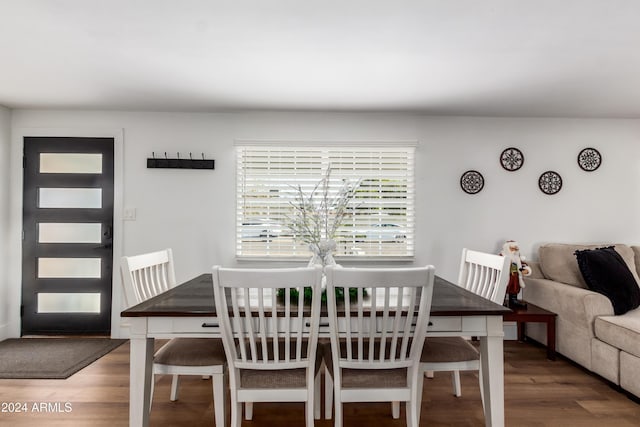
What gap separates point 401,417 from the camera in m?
2.42

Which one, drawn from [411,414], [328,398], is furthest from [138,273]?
[411,414]

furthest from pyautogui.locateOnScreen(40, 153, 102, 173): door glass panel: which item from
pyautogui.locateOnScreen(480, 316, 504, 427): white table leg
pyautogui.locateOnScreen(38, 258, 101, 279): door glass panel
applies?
pyautogui.locateOnScreen(480, 316, 504, 427): white table leg

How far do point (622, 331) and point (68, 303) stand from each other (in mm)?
4592

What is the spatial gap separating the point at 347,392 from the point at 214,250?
250cm

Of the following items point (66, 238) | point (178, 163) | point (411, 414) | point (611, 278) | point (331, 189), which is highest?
point (178, 163)

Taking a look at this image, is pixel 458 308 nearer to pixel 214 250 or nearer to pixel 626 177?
pixel 214 250

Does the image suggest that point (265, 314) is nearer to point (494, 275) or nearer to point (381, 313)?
point (381, 313)

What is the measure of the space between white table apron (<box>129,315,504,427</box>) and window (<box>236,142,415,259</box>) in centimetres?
213

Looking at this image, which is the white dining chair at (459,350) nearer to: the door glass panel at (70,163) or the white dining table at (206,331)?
the white dining table at (206,331)

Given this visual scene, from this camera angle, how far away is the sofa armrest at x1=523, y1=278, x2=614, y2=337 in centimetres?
302

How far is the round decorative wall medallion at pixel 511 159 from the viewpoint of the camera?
409 centimetres

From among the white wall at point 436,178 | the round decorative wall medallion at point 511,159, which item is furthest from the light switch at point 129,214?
the round decorative wall medallion at point 511,159

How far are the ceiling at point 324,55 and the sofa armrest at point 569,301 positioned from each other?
1.57m

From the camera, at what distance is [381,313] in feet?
6.09
